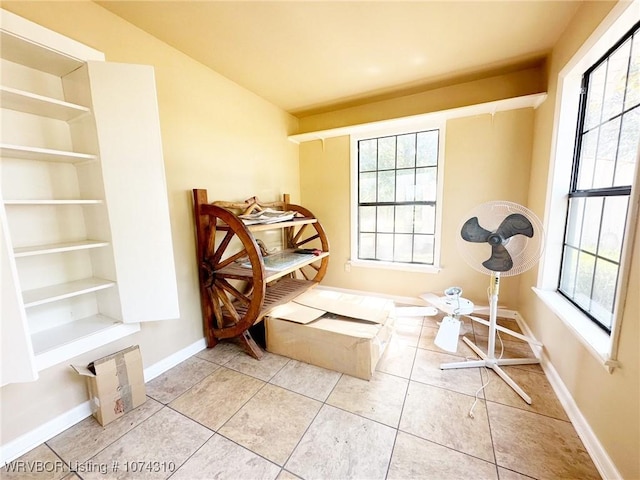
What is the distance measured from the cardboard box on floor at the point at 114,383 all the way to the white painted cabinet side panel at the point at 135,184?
240mm

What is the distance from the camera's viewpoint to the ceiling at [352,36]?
1539mm

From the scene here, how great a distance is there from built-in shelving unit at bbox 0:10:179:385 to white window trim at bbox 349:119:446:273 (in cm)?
216

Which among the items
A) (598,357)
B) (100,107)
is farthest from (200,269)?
(598,357)

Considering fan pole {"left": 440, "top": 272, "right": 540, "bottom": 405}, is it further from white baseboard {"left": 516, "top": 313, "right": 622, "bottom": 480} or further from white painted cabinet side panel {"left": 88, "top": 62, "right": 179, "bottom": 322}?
white painted cabinet side panel {"left": 88, "top": 62, "right": 179, "bottom": 322}

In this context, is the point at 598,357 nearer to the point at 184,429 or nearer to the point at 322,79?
the point at 184,429

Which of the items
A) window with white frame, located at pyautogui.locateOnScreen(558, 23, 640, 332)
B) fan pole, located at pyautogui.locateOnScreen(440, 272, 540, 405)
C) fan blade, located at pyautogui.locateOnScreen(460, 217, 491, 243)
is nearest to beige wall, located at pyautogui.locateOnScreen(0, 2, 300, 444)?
fan blade, located at pyautogui.locateOnScreen(460, 217, 491, 243)

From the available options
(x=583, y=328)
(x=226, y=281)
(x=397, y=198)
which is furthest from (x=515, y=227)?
(x=226, y=281)

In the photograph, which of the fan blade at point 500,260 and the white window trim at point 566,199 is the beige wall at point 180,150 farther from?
the white window trim at point 566,199

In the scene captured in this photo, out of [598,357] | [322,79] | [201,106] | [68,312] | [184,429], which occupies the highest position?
[322,79]

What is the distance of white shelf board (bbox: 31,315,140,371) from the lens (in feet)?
4.33

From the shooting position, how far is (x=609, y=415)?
3.70 feet

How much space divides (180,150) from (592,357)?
9.55 ft

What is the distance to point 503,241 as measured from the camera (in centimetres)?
162

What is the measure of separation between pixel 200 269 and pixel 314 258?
1.11 metres
